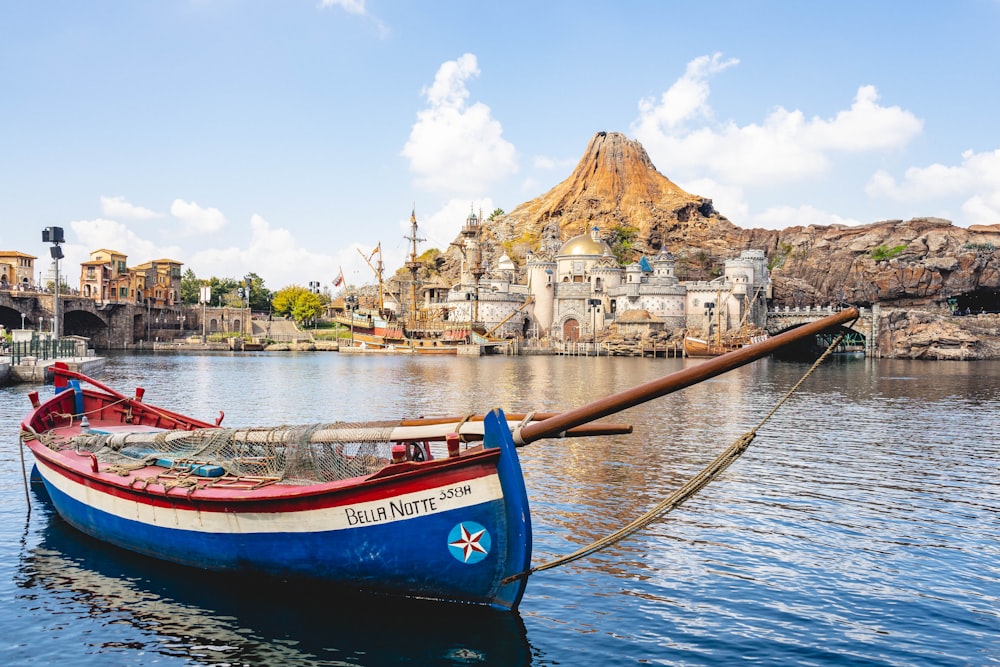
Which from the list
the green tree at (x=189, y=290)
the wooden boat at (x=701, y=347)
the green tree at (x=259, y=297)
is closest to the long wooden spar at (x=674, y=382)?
the wooden boat at (x=701, y=347)

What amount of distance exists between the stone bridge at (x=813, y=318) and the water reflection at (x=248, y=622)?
11147 cm

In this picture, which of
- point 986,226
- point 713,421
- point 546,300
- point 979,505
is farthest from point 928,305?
point 979,505

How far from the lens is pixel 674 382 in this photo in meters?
10.5

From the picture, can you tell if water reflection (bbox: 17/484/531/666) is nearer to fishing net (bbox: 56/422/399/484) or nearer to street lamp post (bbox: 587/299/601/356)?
fishing net (bbox: 56/422/399/484)

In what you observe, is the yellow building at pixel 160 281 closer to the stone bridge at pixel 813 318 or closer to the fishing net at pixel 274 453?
the stone bridge at pixel 813 318

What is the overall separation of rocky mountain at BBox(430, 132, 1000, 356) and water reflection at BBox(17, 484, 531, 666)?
12811 centimetres

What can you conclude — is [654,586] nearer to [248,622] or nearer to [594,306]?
[248,622]

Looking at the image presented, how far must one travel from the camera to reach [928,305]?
12181 centimetres

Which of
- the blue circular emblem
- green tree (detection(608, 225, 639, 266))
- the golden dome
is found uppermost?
green tree (detection(608, 225, 639, 266))

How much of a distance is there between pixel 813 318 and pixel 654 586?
107939 millimetres

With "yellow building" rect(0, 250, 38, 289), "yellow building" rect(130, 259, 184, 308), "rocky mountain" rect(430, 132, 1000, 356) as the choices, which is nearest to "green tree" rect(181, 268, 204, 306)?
"yellow building" rect(130, 259, 184, 308)

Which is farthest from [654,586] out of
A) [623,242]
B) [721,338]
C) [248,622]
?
[623,242]

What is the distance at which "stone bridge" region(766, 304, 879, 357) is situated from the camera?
115 m

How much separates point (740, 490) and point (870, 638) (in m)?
10.3
